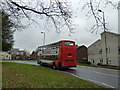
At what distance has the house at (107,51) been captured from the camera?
30.8m

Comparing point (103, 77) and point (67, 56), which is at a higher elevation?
point (67, 56)

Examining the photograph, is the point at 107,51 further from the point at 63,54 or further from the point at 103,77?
the point at 103,77

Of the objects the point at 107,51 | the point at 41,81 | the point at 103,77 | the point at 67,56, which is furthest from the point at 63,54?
the point at 107,51

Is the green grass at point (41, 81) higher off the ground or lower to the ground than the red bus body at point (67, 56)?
lower

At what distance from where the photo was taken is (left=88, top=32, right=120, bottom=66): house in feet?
101

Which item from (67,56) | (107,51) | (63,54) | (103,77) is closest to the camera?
(103,77)

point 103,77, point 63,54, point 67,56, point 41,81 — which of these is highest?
point 63,54

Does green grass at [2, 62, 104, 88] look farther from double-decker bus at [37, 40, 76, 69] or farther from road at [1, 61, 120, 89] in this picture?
double-decker bus at [37, 40, 76, 69]

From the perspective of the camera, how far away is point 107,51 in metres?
34.0

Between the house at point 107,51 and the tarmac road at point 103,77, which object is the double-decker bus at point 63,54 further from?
the house at point 107,51

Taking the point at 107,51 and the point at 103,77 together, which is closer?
the point at 103,77

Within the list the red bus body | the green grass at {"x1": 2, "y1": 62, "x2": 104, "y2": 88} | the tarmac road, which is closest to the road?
the tarmac road

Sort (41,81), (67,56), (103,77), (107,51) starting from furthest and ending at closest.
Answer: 1. (107,51)
2. (67,56)
3. (103,77)
4. (41,81)

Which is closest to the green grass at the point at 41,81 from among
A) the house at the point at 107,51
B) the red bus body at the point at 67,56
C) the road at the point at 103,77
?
the road at the point at 103,77
